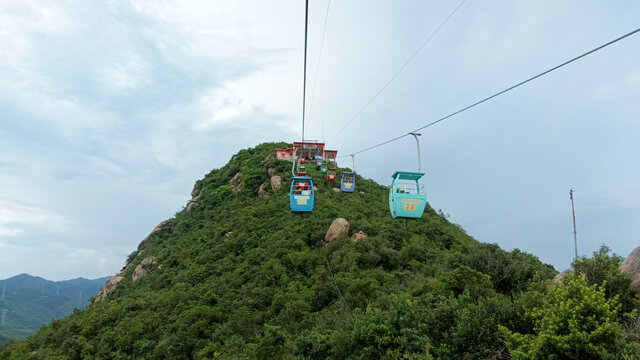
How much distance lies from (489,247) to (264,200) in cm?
2872

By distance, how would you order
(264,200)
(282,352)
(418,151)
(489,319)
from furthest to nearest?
(264,200), (282,352), (418,151), (489,319)

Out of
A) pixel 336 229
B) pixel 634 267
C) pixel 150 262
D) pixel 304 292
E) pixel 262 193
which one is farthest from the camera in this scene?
pixel 262 193

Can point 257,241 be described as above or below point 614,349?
above

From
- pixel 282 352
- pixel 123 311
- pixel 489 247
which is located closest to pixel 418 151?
pixel 489 247

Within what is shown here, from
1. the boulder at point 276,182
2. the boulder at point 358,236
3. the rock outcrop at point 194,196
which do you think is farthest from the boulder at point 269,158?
the boulder at point 358,236

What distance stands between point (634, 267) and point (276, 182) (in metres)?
36.2

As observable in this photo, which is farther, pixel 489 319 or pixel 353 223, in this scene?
pixel 353 223

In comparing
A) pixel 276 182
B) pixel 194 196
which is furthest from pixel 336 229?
pixel 194 196

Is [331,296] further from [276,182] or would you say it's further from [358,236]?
[276,182]

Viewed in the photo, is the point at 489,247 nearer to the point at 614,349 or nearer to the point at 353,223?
the point at 614,349

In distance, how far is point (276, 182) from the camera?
145 ft

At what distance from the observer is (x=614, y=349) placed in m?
8.76

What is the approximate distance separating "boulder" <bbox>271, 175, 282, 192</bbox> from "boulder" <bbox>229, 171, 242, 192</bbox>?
20.3 ft

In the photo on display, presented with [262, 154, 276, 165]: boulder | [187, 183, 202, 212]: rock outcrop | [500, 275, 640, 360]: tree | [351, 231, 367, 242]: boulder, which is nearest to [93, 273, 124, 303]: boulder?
[187, 183, 202, 212]: rock outcrop
